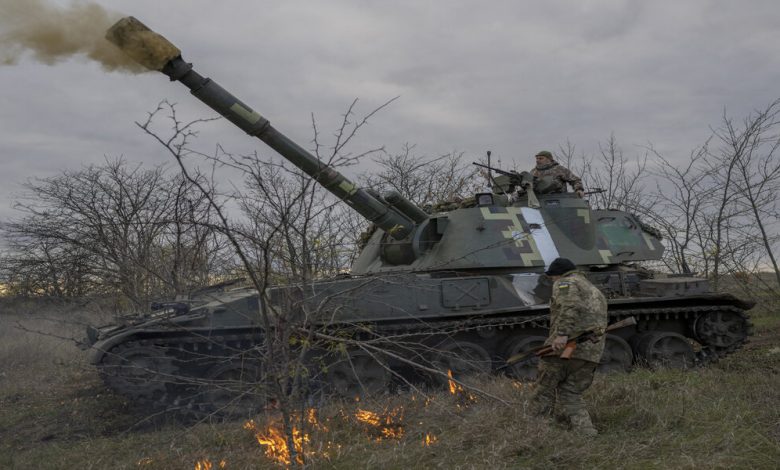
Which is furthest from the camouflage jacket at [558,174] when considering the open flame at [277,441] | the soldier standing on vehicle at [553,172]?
the open flame at [277,441]

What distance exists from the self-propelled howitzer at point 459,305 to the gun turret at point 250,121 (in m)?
0.03

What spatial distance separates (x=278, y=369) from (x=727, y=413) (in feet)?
12.7

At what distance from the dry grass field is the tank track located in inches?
17.2

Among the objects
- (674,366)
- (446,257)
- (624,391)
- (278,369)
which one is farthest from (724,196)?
(278,369)

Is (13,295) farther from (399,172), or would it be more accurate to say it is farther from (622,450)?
(622,450)

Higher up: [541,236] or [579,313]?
[541,236]

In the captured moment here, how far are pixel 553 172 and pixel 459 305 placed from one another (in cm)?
276

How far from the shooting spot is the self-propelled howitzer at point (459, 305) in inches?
324

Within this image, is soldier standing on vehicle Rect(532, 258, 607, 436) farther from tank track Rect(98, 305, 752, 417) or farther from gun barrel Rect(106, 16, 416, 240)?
gun barrel Rect(106, 16, 416, 240)

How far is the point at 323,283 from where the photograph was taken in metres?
7.68

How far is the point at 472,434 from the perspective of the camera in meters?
5.46

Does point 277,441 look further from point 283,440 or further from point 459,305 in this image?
point 459,305

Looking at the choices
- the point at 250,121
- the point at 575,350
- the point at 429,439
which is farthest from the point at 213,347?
the point at 575,350

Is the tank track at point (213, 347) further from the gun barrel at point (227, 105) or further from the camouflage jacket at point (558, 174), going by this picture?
the camouflage jacket at point (558, 174)
